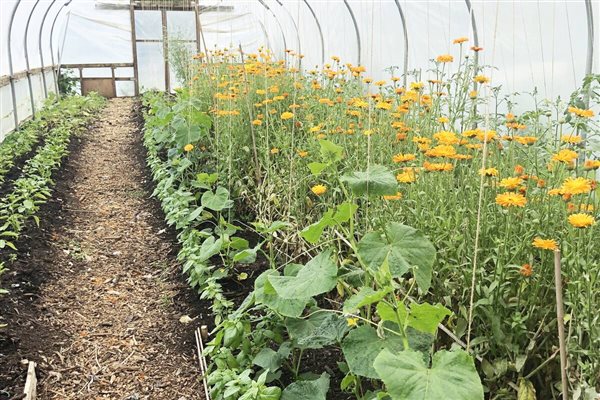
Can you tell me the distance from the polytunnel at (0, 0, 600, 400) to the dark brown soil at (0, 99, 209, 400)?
1 centimetres

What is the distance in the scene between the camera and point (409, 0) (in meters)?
5.27

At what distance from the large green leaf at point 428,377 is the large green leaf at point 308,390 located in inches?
27.3

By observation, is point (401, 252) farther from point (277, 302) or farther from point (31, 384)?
point (31, 384)

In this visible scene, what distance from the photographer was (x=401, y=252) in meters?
1.66

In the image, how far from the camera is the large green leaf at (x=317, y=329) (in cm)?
198

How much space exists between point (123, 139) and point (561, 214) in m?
6.38

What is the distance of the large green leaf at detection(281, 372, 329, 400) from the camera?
1.93 metres

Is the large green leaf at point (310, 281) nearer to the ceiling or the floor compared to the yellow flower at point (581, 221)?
nearer to the floor

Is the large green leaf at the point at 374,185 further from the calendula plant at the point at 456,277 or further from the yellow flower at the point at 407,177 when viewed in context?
the yellow flower at the point at 407,177

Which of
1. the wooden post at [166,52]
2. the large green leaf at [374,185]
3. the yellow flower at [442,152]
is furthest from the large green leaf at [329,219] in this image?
the wooden post at [166,52]

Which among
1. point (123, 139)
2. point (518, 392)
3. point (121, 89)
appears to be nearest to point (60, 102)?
point (123, 139)

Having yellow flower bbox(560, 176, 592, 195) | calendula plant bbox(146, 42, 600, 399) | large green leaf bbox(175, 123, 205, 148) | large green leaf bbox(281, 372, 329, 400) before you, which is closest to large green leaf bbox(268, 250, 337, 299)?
calendula plant bbox(146, 42, 600, 399)

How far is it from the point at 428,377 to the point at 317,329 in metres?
0.80

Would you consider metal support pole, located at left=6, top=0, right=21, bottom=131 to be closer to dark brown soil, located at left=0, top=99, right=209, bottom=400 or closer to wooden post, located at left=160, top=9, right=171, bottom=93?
dark brown soil, located at left=0, top=99, right=209, bottom=400
